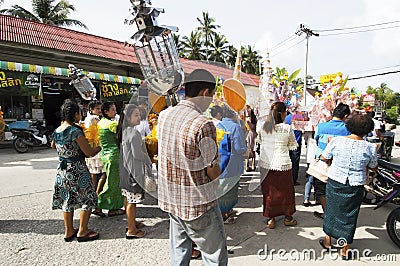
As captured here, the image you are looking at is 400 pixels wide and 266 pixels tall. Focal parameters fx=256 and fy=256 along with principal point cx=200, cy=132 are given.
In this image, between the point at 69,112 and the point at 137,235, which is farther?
the point at 137,235

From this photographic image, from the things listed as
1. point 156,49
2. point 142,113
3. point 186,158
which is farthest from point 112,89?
point 186,158

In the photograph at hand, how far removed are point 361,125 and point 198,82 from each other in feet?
5.41

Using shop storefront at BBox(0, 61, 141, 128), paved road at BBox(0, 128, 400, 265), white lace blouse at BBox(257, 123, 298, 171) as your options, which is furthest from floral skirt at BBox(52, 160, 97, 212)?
shop storefront at BBox(0, 61, 141, 128)

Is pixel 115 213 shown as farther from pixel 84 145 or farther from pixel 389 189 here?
pixel 389 189

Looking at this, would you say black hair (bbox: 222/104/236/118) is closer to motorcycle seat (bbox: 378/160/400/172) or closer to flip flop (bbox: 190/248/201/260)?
flip flop (bbox: 190/248/201/260)

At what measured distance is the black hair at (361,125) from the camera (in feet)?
7.50

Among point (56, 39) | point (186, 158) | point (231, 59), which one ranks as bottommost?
point (186, 158)

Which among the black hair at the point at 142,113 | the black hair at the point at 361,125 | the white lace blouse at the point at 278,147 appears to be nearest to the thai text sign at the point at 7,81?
the black hair at the point at 142,113

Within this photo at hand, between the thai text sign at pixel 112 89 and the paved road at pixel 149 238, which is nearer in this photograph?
the paved road at pixel 149 238

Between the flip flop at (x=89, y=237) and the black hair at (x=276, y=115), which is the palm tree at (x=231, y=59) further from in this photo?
the flip flop at (x=89, y=237)

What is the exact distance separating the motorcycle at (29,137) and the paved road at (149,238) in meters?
5.17

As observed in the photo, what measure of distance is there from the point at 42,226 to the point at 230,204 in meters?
2.31

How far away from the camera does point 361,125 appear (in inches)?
90.4

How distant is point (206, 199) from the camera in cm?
161
